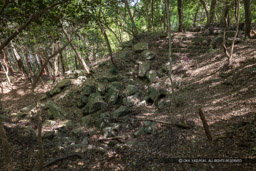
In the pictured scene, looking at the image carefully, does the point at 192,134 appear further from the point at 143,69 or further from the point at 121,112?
the point at 143,69

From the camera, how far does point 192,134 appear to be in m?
5.98

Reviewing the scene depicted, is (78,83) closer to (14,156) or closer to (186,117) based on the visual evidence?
(14,156)

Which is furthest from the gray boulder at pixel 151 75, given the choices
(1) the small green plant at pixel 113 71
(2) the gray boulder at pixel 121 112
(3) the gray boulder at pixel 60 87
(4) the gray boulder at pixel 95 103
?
(3) the gray boulder at pixel 60 87

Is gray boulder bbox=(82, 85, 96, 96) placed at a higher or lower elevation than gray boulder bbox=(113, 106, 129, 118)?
higher

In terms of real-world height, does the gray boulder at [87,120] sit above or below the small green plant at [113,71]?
below

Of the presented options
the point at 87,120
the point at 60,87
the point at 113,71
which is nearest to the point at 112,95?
the point at 87,120

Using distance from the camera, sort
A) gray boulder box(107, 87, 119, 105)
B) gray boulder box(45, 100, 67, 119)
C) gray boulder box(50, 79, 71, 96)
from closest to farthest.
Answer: gray boulder box(45, 100, 67, 119) → gray boulder box(107, 87, 119, 105) → gray boulder box(50, 79, 71, 96)

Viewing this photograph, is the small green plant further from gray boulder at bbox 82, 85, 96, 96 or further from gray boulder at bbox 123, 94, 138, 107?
gray boulder at bbox 123, 94, 138, 107

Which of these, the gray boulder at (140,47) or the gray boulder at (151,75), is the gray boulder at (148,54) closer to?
the gray boulder at (140,47)

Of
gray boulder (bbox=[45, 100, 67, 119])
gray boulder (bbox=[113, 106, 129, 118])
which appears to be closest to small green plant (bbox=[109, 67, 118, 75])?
gray boulder (bbox=[113, 106, 129, 118])

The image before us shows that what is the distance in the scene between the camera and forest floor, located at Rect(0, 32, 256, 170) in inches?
187

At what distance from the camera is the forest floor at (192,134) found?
4746mm

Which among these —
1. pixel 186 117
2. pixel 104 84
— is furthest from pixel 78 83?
pixel 186 117

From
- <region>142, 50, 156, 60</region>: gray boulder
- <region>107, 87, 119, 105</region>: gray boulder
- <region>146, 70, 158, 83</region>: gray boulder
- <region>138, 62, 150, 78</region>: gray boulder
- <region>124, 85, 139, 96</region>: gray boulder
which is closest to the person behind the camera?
<region>107, 87, 119, 105</region>: gray boulder
